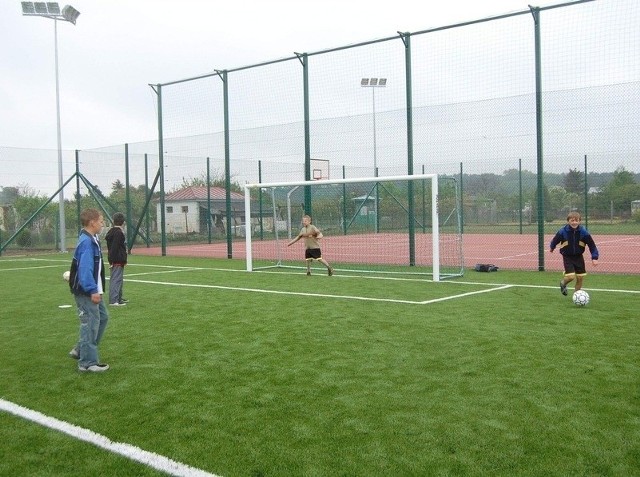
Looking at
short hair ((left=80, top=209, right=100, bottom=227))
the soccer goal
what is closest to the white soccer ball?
the soccer goal

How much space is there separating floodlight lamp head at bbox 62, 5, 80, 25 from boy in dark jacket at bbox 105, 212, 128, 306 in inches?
697

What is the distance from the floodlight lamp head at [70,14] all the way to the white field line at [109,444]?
23508 mm

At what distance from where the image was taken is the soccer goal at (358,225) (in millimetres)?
16250

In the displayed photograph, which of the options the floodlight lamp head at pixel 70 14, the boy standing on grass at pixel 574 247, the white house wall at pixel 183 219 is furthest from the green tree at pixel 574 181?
the floodlight lamp head at pixel 70 14

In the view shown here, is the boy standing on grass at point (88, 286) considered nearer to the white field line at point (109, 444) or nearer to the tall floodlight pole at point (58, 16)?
the white field line at point (109, 444)

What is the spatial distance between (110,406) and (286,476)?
213cm

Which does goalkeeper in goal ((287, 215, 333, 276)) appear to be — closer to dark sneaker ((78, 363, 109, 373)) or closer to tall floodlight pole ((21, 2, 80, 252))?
dark sneaker ((78, 363, 109, 373))

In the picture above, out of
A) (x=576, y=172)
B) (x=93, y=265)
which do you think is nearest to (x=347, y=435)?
(x=93, y=265)

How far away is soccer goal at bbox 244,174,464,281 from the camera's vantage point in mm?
16250

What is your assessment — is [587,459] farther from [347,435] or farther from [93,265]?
[93,265]

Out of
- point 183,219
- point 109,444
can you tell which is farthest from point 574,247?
point 183,219

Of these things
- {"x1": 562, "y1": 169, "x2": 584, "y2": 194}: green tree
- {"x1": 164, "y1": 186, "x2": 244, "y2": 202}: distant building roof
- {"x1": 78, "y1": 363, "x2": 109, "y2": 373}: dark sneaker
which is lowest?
{"x1": 78, "y1": 363, "x2": 109, "y2": 373}: dark sneaker

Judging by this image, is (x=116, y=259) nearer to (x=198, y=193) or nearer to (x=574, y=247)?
(x=574, y=247)

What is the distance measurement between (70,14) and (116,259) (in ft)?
60.4
